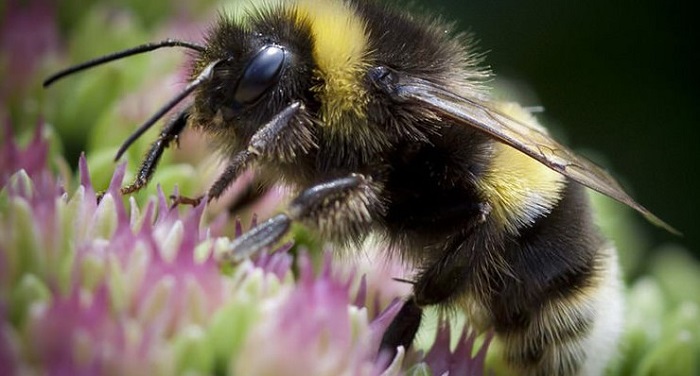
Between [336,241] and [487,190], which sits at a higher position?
[487,190]

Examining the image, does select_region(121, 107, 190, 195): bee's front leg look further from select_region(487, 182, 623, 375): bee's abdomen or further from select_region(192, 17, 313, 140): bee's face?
select_region(487, 182, 623, 375): bee's abdomen

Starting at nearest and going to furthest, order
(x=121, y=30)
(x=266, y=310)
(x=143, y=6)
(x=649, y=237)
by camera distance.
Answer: (x=266, y=310)
(x=121, y=30)
(x=143, y=6)
(x=649, y=237)

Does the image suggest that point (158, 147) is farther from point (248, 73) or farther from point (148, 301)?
point (148, 301)

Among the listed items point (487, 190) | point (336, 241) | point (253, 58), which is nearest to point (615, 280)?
point (487, 190)

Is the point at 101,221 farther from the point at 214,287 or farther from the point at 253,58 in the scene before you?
the point at 253,58

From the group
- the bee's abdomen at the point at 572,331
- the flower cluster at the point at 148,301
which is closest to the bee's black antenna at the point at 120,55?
the flower cluster at the point at 148,301

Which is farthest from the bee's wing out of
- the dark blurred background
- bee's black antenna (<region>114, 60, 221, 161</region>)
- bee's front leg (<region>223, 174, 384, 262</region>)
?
the dark blurred background

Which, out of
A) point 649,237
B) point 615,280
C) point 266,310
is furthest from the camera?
point 649,237
